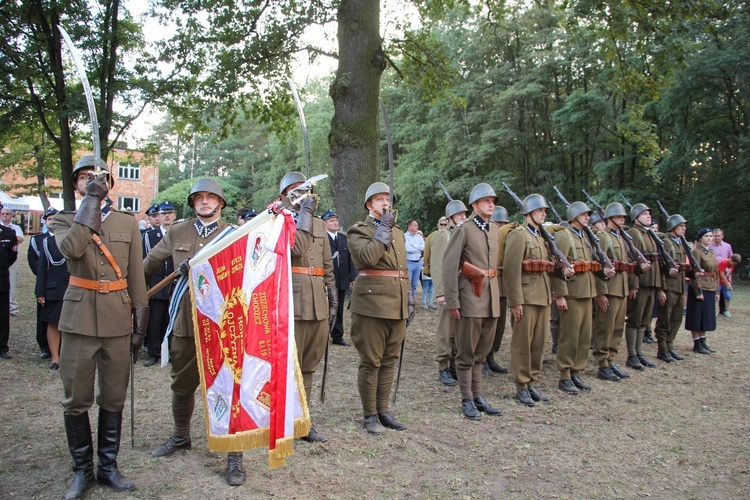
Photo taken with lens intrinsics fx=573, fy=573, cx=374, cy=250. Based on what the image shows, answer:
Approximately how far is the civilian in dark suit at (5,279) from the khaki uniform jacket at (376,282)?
5.12 metres

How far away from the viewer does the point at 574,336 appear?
681 centimetres

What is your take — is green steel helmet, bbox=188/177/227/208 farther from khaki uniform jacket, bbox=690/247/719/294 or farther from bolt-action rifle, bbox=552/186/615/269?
khaki uniform jacket, bbox=690/247/719/294

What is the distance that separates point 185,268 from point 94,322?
69cm

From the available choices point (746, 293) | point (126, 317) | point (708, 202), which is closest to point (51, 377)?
point (126, 317)

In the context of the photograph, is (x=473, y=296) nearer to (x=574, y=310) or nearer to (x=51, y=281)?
(x=574, y=310)

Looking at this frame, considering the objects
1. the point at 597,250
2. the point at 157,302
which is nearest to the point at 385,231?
the point at 597,250

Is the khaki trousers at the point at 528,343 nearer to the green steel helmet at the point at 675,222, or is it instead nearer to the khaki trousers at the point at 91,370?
the khaki trousers at the point at 91,370

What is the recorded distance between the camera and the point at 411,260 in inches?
520

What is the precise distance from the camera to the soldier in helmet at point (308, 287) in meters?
4.53

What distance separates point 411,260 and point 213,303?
9438 mm

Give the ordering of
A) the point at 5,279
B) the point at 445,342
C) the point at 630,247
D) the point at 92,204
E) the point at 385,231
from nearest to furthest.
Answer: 1. the point at 92,204
2. the point at 385,231
3. the point at 445,342
4. the point at 5,279
5. the point at 630,247

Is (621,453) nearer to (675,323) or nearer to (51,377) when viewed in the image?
(675,323)

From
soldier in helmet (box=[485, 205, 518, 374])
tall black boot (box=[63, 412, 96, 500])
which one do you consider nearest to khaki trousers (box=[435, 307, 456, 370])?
soldier in helmet (box=[485, 205, 518, 374])

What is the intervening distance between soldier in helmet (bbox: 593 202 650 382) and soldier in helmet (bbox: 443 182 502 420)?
2.44 metres
